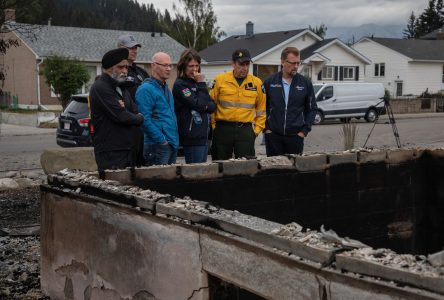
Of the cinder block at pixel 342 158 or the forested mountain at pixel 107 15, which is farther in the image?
the forested mountain at pixel 107 15

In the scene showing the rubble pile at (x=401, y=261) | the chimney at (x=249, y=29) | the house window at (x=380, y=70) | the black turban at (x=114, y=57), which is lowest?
the rubble pile at (x=401, y=261)

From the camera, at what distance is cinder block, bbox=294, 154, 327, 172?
5.48 metres

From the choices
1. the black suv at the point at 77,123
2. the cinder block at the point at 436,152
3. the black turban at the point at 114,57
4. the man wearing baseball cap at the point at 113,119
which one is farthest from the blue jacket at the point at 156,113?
the black suv at the point at 77,123

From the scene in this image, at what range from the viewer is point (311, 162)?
5531mm

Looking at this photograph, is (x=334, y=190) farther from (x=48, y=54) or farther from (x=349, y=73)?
(x=349, y=73)

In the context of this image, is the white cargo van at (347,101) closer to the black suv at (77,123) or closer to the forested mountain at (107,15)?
the black suv at (77,123)

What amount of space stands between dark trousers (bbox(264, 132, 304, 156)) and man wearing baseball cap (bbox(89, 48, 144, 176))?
2002 mm

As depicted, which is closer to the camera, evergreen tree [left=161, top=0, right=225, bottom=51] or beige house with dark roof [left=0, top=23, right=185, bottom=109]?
beige house with dark roof [left=0, top=23, right=185, bottom=109]

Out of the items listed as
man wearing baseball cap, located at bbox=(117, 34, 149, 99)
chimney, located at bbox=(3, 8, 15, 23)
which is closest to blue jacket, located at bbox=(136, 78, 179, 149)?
man wearing baseball cap, located at bbox=(117, 34, 149, 99)

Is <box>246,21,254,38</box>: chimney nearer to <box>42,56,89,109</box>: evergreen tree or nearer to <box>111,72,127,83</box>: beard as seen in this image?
<box>42,56,89,109</box>: evergreen tree

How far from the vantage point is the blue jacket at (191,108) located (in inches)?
253

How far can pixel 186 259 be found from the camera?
3418mm

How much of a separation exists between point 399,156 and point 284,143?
1428 mm

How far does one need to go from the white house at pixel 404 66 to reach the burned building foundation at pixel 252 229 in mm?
46095
